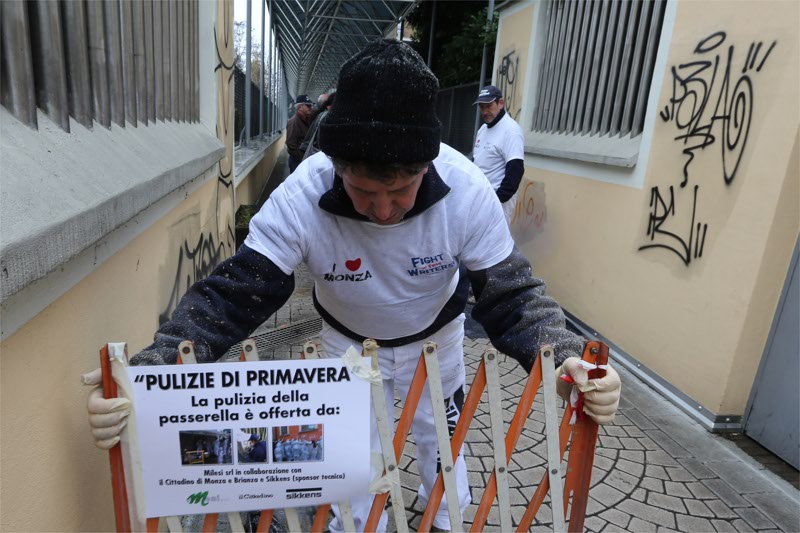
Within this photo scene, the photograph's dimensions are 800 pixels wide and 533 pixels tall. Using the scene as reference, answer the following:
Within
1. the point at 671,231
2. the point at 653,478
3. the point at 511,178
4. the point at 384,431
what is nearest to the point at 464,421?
the point at 384,431

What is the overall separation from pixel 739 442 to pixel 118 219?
12.5ft

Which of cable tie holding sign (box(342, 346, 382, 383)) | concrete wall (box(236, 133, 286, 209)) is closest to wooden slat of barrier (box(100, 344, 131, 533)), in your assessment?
cable tie holding sign (box(342, 346, 382, 383))

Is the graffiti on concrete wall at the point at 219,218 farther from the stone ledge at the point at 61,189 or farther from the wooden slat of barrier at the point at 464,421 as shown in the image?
the wooden slat of barrier at the point at 464,421

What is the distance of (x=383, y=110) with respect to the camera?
4.68ft

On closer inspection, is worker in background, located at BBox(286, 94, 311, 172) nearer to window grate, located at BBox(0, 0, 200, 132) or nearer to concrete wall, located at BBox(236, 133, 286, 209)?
concrete wall, located at BBox(236, 133, 286, 209)

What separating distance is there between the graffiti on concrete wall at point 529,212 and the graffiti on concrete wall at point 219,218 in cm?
341

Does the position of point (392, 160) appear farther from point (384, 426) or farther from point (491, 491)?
point (491, 491)

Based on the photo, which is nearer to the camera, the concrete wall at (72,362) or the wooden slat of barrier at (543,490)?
the concrete wall at (72,362)

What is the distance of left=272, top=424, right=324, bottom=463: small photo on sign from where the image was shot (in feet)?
4.20

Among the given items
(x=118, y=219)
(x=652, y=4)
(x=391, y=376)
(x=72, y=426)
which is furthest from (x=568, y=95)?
(x=72, y=426)

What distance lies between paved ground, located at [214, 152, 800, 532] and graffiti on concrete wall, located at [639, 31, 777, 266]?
3.99 feet

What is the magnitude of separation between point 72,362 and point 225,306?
1.52 ft

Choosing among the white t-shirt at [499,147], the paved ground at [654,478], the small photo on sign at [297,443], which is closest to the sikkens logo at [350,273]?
the small photo on sign at [297,443]

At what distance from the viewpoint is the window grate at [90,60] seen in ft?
4.66
